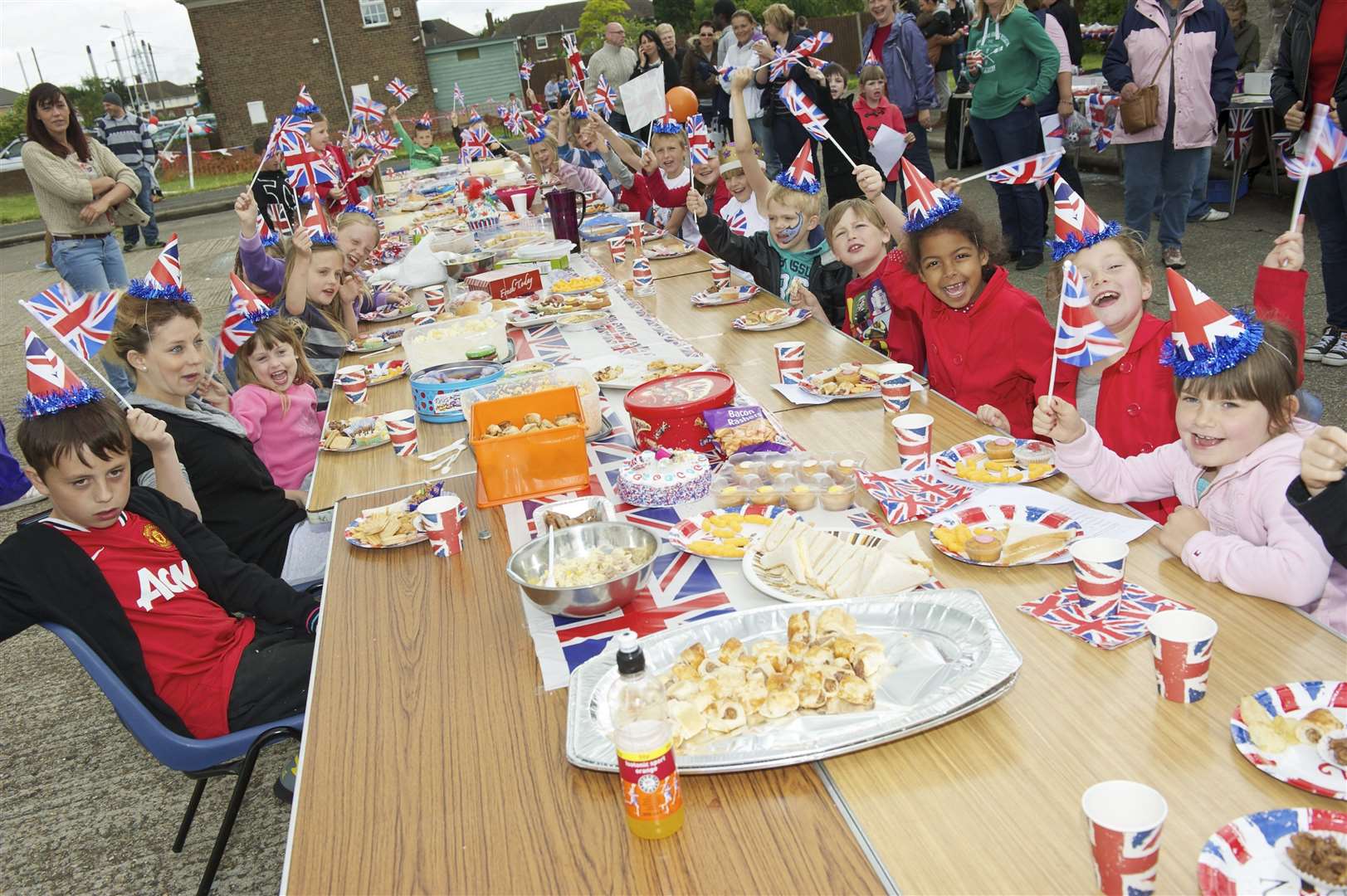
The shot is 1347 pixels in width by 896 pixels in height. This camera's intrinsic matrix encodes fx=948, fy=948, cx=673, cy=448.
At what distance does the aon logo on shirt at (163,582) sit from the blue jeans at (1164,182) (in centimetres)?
570

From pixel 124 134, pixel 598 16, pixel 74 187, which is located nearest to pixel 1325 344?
pixel 74 187

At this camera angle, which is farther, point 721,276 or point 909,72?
point 909,72

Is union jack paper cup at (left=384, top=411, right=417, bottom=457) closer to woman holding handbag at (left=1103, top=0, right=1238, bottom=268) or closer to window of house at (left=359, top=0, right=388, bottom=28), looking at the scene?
woman holding handbag at (left=1103, top=0, right=1238, bottom=268)

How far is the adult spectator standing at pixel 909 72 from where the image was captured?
831cm

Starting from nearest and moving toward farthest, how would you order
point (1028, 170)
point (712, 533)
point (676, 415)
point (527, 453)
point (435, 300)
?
point (712, 533), point (527, 453), point (676, 415), point (1028, 170), point (435, 300)

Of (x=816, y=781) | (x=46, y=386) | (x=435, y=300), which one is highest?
(x=46, y=386)

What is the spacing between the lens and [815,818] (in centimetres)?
123

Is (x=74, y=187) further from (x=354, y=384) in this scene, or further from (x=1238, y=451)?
(x=1238, y=451)

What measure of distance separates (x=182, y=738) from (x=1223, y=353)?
7.24 feet

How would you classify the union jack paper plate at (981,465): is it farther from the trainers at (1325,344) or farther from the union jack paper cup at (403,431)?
the trainers at (1325,344)

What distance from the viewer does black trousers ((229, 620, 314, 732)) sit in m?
2.14

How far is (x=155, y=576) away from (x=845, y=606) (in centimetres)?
157

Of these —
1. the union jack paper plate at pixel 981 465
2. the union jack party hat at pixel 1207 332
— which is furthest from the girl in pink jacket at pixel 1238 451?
the union jack paper plate at pixel 981 465

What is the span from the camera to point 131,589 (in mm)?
2094
